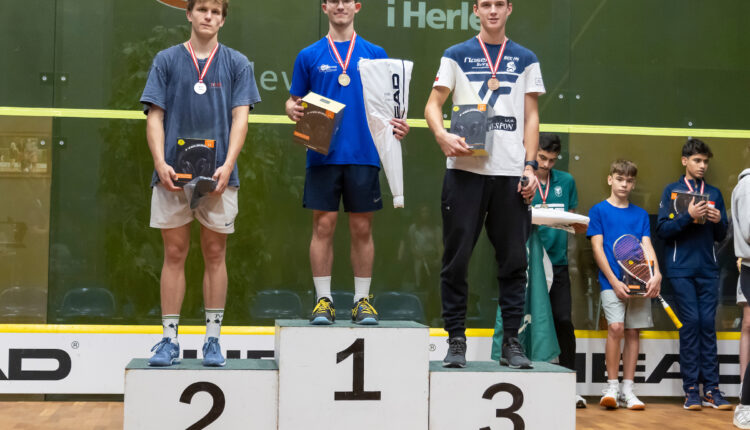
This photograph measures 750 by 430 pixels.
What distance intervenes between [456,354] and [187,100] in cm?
166

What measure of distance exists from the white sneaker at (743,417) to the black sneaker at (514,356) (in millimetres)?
1608

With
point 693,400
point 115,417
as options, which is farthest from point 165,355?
point 693,400

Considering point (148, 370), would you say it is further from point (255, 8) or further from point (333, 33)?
point (255, 8)

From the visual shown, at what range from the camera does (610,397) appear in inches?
207

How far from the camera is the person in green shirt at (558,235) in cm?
523

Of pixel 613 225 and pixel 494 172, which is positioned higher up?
pixel 494 172

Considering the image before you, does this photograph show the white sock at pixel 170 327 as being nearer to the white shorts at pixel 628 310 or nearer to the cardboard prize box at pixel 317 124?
the cardboard prize box at pixel 317 124

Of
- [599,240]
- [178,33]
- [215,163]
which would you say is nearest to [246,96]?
[215,163]

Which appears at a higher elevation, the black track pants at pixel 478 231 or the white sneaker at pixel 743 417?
the black track pants at pixel 478 231

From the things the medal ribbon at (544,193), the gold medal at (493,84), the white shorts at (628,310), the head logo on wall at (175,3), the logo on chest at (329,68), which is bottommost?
the white shorts at (628,310)

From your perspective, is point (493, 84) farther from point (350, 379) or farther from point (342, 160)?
point (350, 379)

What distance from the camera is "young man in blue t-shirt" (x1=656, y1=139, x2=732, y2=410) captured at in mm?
5414

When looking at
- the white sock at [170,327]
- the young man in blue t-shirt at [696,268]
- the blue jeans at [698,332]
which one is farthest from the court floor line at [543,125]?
the white sock at [170,327]

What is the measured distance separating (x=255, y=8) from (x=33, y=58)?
1472 millimetres
